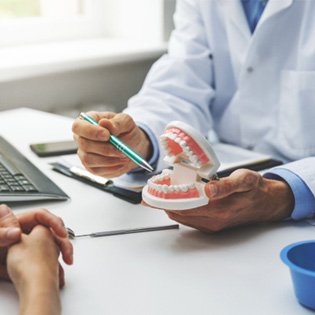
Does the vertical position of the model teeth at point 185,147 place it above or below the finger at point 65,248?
above

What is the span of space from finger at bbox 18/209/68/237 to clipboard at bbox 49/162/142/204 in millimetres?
271

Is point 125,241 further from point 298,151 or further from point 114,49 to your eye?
point 114,49

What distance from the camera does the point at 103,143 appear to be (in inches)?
42.6

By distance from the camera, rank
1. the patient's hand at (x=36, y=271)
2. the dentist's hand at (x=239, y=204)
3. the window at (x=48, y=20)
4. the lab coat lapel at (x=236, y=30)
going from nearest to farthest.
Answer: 1. the patient's hand at (x=36, y=271)
2. the dentist's hand at (x=239, y=204)
3. the lab coat lapel at (x=236, y=30)
4. the window at (x=48, y=20)

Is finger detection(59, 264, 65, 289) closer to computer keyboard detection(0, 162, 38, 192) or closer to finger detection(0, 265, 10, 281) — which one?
finger detection(0, 265, 10, 281)

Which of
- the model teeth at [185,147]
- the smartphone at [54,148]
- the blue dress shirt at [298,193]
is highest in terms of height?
the model teeth at [185,147]

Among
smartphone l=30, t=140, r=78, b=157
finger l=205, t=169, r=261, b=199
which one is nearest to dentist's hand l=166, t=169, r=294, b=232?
finger l=205, t=169, r=261, b=199

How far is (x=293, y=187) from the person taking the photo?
995 millimetres

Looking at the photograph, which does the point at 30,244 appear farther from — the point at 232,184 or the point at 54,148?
the point at 54,148

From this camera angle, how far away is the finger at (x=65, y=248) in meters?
0.79

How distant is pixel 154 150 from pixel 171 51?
1.45 ft

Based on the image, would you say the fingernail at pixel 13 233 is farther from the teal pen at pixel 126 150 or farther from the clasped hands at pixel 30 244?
the teal pen at pixel 126 150

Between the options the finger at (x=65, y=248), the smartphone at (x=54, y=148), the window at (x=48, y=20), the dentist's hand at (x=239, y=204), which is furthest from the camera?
the window at (x=48, y=20)

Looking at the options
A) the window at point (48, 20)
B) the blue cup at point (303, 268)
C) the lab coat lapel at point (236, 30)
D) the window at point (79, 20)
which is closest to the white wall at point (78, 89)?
the window at point (79, 20)
